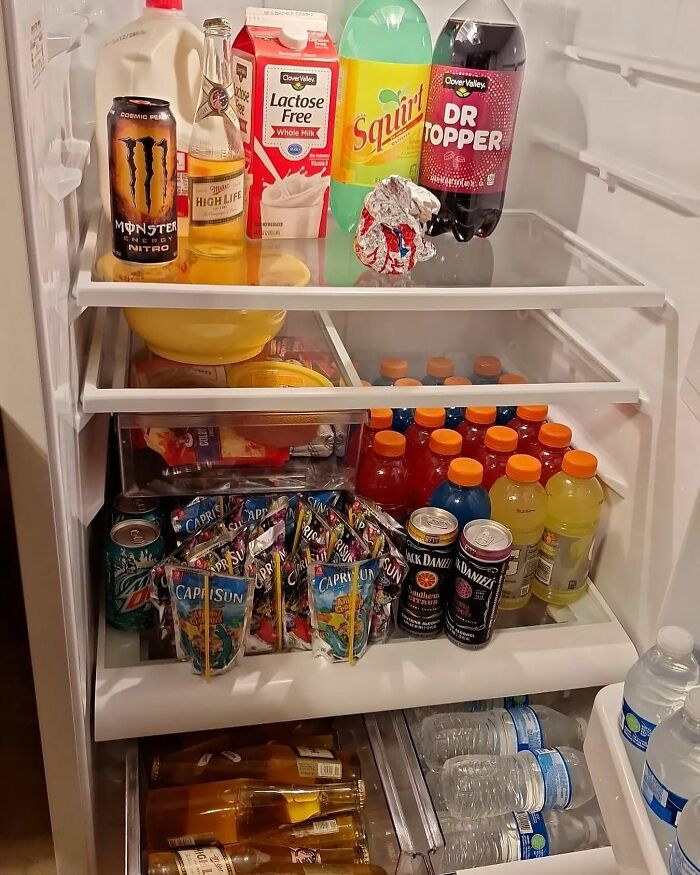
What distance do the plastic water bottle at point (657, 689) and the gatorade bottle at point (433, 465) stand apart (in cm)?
51

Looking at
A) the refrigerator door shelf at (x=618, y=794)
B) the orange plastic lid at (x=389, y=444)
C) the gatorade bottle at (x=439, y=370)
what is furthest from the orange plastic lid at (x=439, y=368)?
the refrigerator door shelf at (x=618, y=794)

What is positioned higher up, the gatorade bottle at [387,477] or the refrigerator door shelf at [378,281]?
the refrigerator door shelf at [378,281]

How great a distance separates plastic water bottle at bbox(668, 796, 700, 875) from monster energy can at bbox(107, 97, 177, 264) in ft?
2.63

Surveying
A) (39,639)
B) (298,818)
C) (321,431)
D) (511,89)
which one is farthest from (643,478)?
(39,639)

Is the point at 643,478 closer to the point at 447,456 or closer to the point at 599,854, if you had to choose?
the point at 447,456

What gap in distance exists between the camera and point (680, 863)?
0.65m

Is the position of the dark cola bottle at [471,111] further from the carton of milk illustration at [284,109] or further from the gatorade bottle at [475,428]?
the gatorade bottle at [475,428]

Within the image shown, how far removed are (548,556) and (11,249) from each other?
3.03 feet

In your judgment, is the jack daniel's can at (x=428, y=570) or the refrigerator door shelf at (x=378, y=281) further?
the jack daniel's can at (x=428, y=570)

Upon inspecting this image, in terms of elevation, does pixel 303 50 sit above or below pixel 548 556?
above

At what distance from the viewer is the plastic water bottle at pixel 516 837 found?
115cm

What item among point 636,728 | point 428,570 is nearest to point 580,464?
point 428,570

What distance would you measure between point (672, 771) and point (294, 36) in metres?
0.95

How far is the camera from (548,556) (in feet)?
4.32
